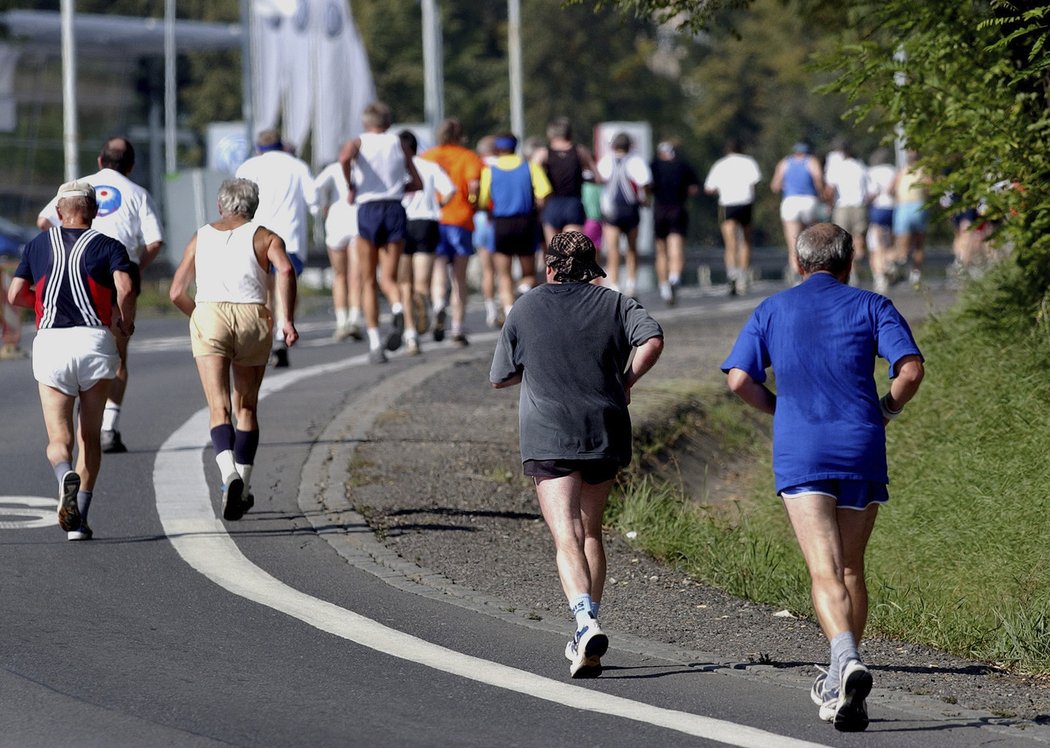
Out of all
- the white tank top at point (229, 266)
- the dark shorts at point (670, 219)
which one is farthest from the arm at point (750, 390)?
the dark shorts at point (670, 219)

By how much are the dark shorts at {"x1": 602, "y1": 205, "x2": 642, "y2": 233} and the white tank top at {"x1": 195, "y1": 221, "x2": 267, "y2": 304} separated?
40.0 feet

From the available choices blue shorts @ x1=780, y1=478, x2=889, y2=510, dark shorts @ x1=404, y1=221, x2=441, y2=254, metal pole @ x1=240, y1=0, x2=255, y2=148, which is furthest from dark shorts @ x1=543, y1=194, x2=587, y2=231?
metal pole @ x1=240, y1=0, x2=255, y2=148

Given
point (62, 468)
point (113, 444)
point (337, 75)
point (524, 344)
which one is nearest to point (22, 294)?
point (62, 468)

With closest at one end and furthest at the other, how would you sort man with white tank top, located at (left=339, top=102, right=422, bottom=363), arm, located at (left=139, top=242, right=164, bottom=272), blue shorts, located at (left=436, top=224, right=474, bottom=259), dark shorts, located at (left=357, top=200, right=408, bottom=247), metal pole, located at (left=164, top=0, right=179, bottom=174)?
arm, located at (left=139, top=242, right=164, bottom=272)
man with white tank top, located at (left=339, top=102, right=422, bottom=363)
dark shorts, located at (left=357, top=200, right=408, bottom=247)
blue shorts, located at (left=436, top=224, right=474, bottom=259)
metal pole, located at (left=164, top=0, right=179, bottom=174)

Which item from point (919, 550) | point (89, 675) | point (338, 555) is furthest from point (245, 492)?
point (919, 550)

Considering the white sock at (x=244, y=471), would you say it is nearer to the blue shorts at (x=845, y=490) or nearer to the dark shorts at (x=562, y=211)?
the blue shorts at (x=845, y=490)

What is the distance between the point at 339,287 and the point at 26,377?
158 inches

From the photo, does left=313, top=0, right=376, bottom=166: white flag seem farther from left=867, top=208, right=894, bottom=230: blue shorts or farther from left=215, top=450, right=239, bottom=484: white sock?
left=215, top=450, right=239, bottom=484: white sock

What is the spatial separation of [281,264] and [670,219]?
45.6 ft

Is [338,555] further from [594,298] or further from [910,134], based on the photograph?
[910,134]

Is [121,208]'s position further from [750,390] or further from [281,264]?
[750,390]

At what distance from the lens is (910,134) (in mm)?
11656

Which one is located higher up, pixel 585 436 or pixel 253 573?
pixel 585 436

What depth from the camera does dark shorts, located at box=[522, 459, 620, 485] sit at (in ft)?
21.7
